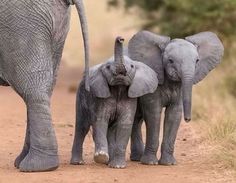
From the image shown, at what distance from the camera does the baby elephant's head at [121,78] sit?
8984 millimetres

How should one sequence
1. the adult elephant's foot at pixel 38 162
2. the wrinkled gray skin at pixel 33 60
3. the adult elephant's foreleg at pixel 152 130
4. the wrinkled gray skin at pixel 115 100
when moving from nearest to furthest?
the wrinkled gray skin at pixel 33 60
the adult elephant's foot at pixel 38 162
the wrinkled gray skin at pixel 115 100
the adult elephant's foreleg at pixel 152 130

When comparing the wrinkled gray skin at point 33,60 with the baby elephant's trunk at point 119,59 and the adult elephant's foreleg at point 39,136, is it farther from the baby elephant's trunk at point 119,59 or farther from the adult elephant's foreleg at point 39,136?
the baby elephant's trunk at point 119,59

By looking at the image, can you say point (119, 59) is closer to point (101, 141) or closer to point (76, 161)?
point (101, 141)

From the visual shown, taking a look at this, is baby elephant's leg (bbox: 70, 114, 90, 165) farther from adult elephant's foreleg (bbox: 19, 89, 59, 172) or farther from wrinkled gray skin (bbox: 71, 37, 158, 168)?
adult elephant's foreleg (bbox: 19, 89, 59, 172)

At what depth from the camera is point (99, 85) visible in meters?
9.04

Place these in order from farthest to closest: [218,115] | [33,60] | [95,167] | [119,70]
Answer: [218,115]
[95,167]
[119,70]
[33,60]

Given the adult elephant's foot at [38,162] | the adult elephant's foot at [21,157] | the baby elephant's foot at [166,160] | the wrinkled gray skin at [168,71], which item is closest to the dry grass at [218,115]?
the baby elephant's foot at [166,160]

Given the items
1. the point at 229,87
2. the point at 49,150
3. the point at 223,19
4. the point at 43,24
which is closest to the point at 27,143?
the point at 49,150

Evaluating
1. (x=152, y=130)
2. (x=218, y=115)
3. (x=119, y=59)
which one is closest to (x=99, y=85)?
(x=119, y=59)

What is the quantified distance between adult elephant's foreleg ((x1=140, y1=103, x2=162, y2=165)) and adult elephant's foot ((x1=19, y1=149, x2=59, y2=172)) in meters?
1.17

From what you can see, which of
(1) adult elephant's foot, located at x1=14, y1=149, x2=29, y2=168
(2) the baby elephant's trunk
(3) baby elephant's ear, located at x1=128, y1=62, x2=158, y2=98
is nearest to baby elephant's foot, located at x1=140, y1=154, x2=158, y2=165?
(3) baby elephant's ear, located at x1=128, y1=62, x2=158, y2=98

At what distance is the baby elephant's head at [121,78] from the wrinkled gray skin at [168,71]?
25cm

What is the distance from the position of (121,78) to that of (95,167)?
0.97 m

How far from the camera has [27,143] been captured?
9.23 meters
